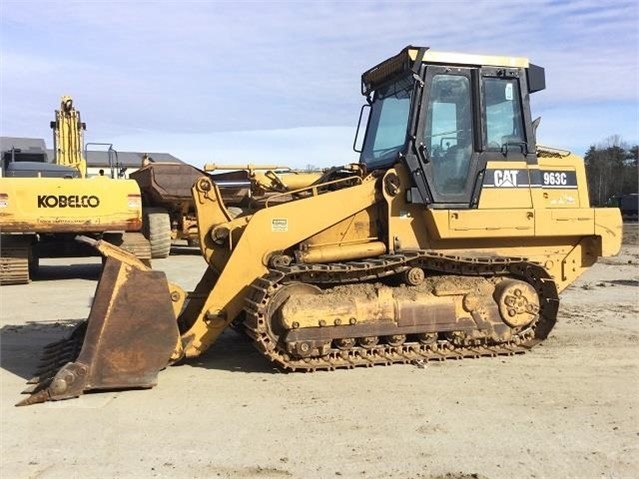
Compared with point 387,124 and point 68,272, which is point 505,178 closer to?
point 387,124

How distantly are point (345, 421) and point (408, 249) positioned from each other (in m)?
2.32

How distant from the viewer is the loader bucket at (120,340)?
204 inches

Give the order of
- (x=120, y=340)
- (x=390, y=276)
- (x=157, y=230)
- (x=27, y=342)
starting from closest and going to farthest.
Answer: (x=120, y=340)
(x=390, y=276)
(x=27, y=342)
(x=157, y=230)

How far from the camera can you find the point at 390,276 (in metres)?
6.45

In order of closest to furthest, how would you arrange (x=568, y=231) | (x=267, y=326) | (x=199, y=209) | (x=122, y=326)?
(x=122, y=326) < (x=267, y=326) < (x=199, y=209) < (x=568, y=231)

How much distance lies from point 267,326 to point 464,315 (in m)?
2.03

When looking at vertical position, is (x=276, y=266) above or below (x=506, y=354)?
above

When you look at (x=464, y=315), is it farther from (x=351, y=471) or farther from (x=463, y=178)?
(x=351, y=471)

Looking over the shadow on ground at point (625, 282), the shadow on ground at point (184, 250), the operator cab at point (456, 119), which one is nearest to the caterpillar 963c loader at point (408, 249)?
the operator cab at point (456, 119)

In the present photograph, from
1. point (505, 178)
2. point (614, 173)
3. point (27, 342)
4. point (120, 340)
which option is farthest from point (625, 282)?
point (614, 173)

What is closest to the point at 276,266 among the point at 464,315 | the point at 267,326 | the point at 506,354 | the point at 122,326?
the point at 267,326

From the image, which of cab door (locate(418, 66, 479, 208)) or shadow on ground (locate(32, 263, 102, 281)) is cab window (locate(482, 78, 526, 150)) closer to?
cab door (locate(418, 66, 479, 208))

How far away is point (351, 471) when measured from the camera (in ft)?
12.8

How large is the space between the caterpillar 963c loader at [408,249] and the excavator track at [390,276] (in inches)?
0.6
